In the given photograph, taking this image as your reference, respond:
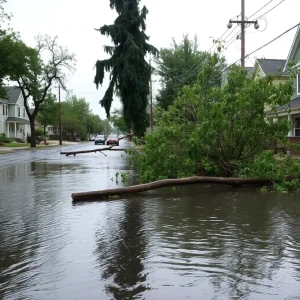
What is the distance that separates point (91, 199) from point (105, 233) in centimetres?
339

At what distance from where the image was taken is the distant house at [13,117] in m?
60.1

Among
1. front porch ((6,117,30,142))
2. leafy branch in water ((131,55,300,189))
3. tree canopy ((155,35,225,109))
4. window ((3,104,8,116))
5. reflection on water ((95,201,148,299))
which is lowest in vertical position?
reflection on water ((95,201,148,299))

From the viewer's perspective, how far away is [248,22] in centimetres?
2142

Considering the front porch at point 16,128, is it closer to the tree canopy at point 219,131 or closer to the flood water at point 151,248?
the tree canopy at point 219,131

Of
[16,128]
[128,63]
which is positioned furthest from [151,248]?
[16,128]

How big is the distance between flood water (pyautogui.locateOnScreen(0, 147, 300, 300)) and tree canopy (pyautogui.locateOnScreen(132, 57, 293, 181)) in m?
2.12

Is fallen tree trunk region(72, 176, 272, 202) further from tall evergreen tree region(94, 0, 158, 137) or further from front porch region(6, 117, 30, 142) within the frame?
front porch region(6, 117, 30, 142)

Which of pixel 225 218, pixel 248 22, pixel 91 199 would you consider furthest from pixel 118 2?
pixel 225 218

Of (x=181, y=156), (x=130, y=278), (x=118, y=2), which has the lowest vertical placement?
(x=130, y=278)

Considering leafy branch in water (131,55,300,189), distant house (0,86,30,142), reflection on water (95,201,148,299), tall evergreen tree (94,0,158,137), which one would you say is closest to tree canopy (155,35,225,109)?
tall evergreen tree (94,0,158,137)

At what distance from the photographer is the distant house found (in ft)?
197

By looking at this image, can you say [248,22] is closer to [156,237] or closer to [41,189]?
[41,189]

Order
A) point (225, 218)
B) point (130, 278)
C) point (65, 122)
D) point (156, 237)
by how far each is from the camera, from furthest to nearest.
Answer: point (65, 122) < point (225, 218) < point (156, 237) < point (130, 278)

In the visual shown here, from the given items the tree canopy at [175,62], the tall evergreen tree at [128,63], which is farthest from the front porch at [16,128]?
the tall evergreen tree at [128,63]
